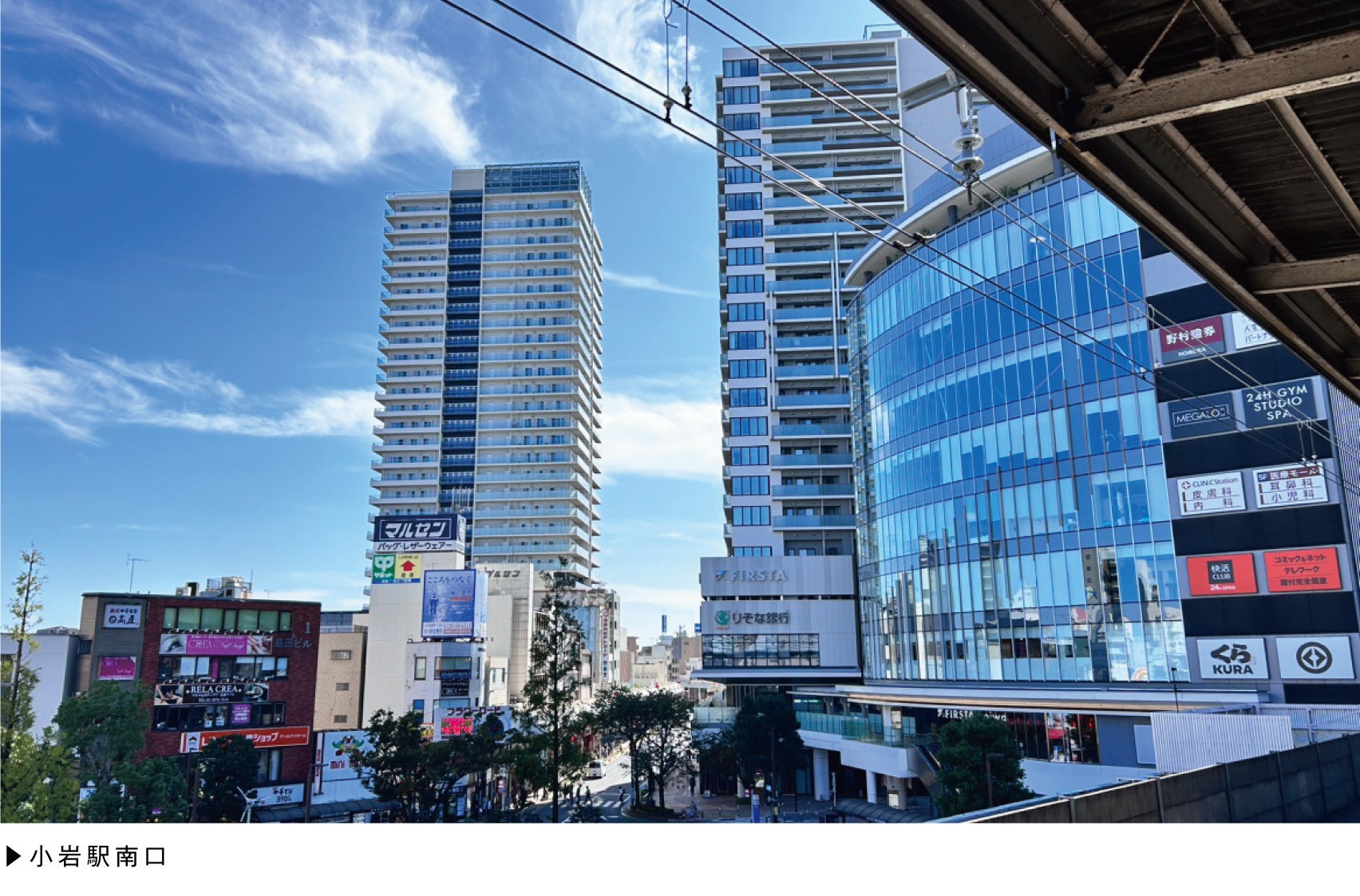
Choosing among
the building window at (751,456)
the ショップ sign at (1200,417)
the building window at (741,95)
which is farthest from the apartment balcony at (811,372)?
the ショップ sign at (1200,417)

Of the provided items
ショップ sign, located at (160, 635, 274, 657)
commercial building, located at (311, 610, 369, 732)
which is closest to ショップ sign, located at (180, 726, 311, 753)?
ショップ sign, located at (160, 635, 274, 657)

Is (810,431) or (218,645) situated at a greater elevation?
(810,431)

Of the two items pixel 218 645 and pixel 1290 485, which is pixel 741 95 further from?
pixel 1290 485

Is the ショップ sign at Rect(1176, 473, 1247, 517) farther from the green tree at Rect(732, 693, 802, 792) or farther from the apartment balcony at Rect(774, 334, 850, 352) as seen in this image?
the apartment balcony at Rect(774, 334, 850, 352)

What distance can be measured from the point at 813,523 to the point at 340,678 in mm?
37435

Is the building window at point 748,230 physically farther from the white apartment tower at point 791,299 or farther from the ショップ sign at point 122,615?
the ショップ sign at point 122,615

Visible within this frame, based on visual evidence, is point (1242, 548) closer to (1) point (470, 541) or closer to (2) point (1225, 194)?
(2) point (1225, 194)

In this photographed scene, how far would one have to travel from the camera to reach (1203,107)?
21.7 ft

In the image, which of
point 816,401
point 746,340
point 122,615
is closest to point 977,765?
point 122,615

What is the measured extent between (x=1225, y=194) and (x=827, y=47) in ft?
290

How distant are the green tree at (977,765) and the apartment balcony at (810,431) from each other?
43508 mm

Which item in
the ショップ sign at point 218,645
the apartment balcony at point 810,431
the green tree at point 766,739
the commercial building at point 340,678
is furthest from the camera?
the apartment balcony at point 810,431

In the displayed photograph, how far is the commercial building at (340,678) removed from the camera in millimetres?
70562

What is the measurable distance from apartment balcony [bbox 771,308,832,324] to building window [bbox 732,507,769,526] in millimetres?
15641
